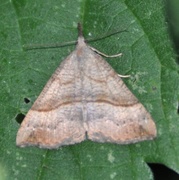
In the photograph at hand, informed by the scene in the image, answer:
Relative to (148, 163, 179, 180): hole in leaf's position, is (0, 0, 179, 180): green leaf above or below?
above

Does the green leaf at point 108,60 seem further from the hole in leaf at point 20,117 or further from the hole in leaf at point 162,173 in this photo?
the hole in leaf at point 162,173

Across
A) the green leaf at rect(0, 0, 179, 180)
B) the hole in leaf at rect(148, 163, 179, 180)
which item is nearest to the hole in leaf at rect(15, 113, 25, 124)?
the green leaf at rect(0, 0, 179, 180)

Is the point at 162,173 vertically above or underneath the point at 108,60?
underneath

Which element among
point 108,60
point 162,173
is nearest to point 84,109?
point 108,60

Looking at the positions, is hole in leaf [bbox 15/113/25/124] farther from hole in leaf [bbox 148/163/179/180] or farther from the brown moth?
hole in leaf [bbox 148/163/179/180]

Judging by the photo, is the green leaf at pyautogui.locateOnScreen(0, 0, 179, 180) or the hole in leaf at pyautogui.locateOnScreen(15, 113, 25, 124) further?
the hole in leaf at pyautogui.locateOnScreen(15, 113, 25, 124)

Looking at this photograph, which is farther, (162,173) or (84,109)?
(162,173)

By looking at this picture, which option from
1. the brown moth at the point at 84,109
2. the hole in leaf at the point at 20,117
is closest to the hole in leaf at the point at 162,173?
the brown moth at the point at 84,109

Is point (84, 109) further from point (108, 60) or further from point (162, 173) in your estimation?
point (162, 173)

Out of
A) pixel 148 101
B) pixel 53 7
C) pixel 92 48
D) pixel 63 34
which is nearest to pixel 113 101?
pixel 148 101
